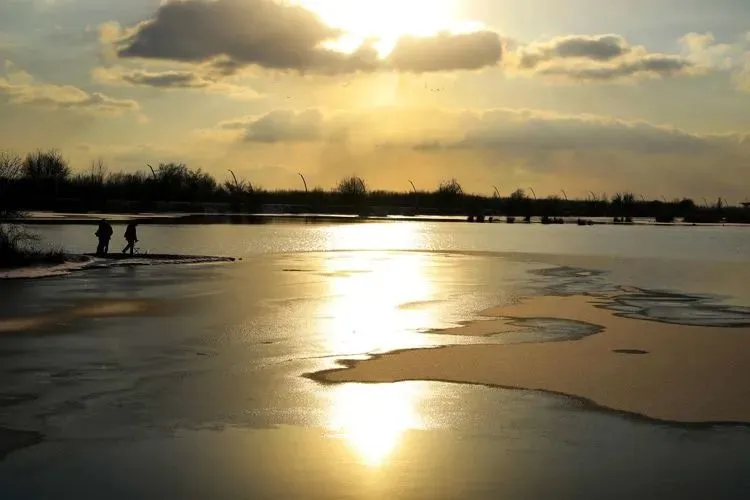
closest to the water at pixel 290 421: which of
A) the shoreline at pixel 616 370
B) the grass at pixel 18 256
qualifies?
the shoreline at pixel 616 370

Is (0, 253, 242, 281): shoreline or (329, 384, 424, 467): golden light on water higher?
(0, 253, 242, 281): shoreline

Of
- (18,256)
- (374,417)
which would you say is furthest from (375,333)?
(18,256)

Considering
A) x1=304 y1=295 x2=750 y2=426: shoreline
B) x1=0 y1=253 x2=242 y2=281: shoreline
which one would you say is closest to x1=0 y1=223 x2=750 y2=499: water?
x1=304 y1=295 x2=750 y2=426: shoreline

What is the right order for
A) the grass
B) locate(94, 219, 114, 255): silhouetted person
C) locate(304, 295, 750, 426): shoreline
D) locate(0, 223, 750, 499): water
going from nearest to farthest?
1. locate(0, 223, 750, 499): water
2. locate(304, 295, 750, 426): shoreline
3. the grass
4. locate(94, 219, 114, 255): silhouetted person

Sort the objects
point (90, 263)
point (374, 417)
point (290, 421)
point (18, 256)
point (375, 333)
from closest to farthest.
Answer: point (290, 421)
point (374, 417)
point (375, 333)
point (18, 256)
point (90, 263)

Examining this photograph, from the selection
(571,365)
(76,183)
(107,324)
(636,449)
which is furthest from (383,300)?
(76,183)

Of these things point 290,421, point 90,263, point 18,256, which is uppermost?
point 18,256

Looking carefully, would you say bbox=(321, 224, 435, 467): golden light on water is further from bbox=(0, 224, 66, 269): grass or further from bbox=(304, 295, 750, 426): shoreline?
bbox=(0, 224, 66, 269): grass

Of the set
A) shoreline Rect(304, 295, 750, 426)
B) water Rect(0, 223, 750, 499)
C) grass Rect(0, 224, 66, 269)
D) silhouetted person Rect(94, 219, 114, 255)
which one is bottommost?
water Rect(0, 223, 750, 499)

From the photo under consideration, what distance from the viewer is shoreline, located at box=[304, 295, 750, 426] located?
35.9 feet

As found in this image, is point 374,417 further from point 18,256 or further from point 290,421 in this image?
point 18,256

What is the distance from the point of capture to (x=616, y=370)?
13.1 m

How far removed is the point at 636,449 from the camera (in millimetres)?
8836

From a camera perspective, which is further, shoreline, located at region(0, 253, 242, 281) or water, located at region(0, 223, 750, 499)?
shoreline, located at region(0, 253, 242, 281)
